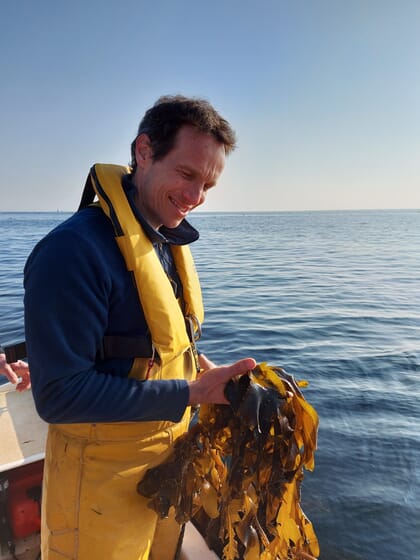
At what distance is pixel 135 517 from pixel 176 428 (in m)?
0.45

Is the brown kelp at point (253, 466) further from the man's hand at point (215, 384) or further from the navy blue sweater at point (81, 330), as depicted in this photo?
the navy blue sweater at point (81, 330)

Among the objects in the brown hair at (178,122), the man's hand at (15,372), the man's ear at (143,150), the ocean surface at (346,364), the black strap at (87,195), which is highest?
the brown hair at (178,122)

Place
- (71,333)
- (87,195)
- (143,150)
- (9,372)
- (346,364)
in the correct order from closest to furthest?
(71,333) → (143,150) → (87,195) → (9,372) → (346,364)

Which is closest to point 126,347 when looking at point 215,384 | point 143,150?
point 215,384

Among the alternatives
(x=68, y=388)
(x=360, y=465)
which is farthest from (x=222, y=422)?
(x=360, y=465)

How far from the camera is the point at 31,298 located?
155 centimetres

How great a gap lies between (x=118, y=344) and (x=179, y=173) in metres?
0.82

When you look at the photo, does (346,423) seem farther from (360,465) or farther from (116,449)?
(116,449)

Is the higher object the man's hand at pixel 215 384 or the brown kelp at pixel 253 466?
the man's hand at pixel 215 384

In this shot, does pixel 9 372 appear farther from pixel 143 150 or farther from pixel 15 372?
pixel 143 150

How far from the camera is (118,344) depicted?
71.5 inches

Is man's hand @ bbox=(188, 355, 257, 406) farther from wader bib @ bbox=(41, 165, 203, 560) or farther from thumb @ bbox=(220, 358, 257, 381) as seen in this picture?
wader bib @ bbox=(41, 165, 203, 560)

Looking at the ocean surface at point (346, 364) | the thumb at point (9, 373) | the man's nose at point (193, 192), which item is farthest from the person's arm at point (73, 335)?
the ocean surface at point (346, 364)

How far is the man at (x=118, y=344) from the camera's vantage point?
1.58 meters
